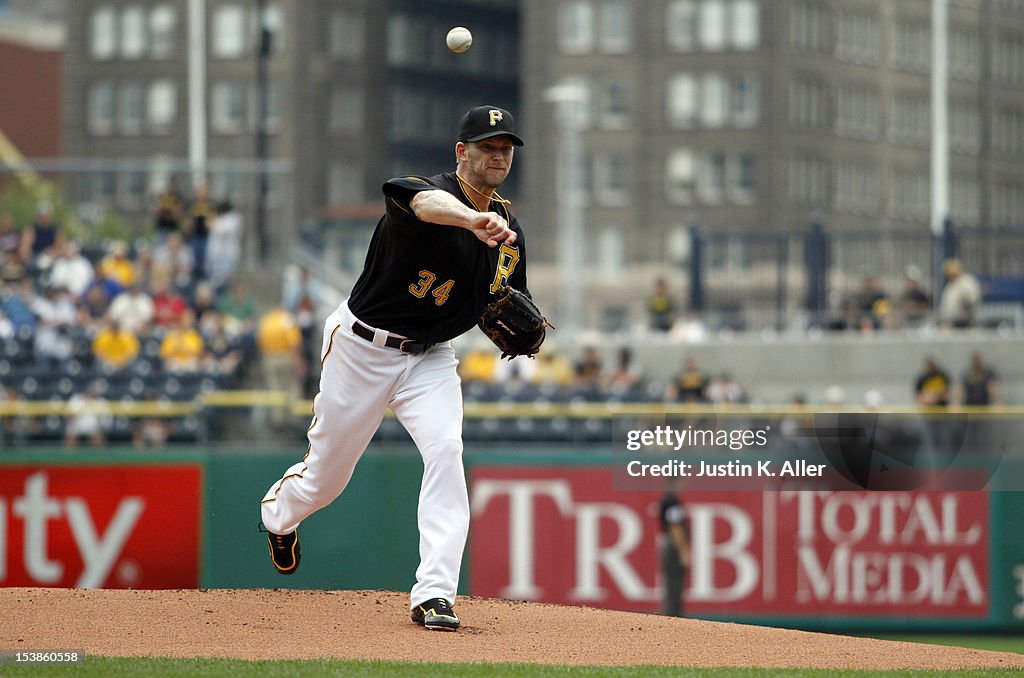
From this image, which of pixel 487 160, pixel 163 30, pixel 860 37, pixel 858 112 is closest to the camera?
pixel 487 160

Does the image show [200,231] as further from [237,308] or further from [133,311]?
[133,311]

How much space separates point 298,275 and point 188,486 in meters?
5.31

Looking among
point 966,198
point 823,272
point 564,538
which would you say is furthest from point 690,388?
point 966,198

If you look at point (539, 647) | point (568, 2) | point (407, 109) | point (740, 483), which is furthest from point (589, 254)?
point (539, 647)

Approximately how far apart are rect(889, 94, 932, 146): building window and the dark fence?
173 feet

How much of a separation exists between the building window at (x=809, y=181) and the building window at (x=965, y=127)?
7.13 metres

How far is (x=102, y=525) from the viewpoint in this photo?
12078 millimetres

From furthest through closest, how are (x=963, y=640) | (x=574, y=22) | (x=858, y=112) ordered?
(x=858, y=112)
(x=574, y=22)
(x=963, y=640)

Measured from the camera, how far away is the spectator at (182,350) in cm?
1556

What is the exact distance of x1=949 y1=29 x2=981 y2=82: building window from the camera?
6812cm

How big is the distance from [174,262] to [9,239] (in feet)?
6.84

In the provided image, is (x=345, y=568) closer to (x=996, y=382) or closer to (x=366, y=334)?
(x=366, y=334)

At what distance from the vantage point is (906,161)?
71500 millimetres

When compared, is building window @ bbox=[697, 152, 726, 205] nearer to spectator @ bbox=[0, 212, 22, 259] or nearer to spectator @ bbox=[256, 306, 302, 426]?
spectator @ bbox=[0, 212, 22, 259]
